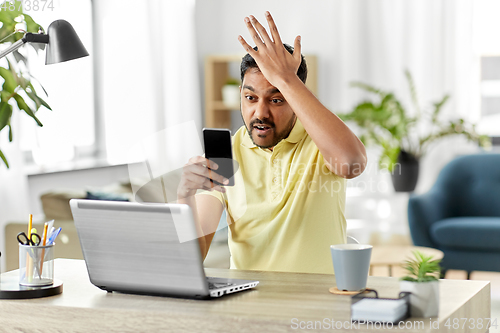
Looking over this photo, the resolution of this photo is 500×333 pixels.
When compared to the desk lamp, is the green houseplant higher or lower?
lower

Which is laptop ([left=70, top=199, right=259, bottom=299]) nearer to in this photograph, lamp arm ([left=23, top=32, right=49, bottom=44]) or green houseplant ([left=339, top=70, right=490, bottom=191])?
lamp arm ([left=23, top=32, right=49, bottom=44])

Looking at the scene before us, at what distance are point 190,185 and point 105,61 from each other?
11.2 feet

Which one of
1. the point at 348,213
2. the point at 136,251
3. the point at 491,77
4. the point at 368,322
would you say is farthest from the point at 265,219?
the point at 491,77

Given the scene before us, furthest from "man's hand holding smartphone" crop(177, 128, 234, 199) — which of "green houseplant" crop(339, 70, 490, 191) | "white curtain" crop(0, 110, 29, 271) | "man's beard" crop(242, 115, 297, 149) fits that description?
"green houseplant" crop(339, 70, 490, 191)

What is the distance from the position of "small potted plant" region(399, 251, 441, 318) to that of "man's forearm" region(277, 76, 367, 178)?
44 cm

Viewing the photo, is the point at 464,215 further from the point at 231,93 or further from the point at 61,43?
the point at 61,43

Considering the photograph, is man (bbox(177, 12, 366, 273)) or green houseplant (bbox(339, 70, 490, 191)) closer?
man (bbox(177, 12, 366, 273))

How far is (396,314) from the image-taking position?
961mm

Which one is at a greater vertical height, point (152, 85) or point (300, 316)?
point (152, 85)

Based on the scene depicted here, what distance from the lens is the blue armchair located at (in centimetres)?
368

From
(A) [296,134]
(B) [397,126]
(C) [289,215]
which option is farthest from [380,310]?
(B) [397,126]

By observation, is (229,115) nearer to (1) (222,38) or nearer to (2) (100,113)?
(1) (222,38)

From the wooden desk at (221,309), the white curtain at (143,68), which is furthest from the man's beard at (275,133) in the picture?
the white curtain at (143,68)

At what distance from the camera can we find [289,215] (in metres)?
1.56
